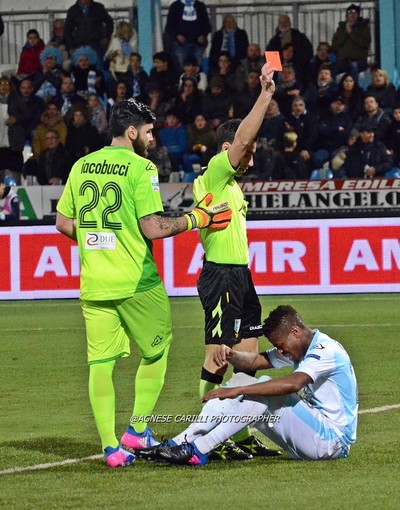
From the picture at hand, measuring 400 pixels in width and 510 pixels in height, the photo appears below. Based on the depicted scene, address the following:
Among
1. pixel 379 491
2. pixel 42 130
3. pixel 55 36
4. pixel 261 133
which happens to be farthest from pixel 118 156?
pixel 55 36

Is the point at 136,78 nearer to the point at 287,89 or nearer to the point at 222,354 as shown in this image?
the point at 287,89

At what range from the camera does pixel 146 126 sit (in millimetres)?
8023

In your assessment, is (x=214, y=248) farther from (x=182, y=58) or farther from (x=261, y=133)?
(x=182, y=58)

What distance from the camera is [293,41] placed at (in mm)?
23844

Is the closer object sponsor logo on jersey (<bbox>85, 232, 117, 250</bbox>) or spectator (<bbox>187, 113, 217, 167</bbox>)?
sponsor logo on jersey (<bbox>85, 232, 117, 250</bbox>)

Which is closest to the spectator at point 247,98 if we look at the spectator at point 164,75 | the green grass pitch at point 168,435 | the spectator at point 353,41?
the spectator at point 164,75

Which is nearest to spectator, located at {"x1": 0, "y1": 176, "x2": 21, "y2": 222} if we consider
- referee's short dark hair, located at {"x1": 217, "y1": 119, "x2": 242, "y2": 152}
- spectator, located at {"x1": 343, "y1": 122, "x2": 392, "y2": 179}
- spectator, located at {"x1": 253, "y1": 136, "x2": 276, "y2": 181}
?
spectator, located at {"x1": 253, "y1": 136, "x2": 276, "y2": 181}

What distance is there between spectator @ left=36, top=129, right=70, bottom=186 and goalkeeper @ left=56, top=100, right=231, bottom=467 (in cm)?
1544

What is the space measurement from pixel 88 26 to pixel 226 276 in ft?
56.4

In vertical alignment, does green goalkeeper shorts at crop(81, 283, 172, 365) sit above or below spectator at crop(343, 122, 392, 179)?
below

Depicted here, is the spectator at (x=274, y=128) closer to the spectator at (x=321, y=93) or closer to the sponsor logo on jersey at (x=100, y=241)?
the spectator at (x=321, y=93)

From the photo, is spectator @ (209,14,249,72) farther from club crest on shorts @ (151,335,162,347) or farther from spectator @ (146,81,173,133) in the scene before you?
club crest on shorts @ (151,335,162,347)

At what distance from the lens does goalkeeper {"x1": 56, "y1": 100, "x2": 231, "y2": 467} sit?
7.86 m

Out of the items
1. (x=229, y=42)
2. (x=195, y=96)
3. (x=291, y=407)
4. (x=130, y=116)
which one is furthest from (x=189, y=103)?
(x=291, y=407)
